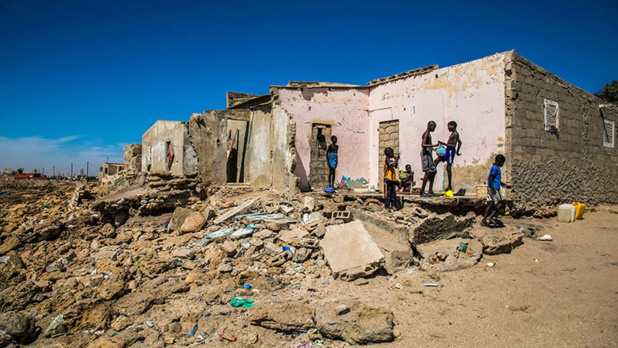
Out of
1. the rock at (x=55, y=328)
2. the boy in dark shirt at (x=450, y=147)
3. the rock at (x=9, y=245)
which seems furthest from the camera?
the boy in dark shirt at (x=450, y=147)

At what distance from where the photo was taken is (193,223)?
7.05 metres

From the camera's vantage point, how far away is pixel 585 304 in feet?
12.9

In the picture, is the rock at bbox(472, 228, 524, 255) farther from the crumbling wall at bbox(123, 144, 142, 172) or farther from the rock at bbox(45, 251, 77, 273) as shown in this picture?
the crumbling wall at bbox(123, 144, 142, 172)

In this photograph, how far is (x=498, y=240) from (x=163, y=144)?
13898 millimetres

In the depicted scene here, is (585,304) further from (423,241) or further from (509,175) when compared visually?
(509,175)

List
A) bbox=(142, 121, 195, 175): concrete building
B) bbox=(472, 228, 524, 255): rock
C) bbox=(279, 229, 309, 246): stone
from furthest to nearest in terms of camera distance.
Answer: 1. bbox=(142, 121, 195, 175): concrete building
2. bbox=(279, 229, 309, 246): stone
3. bbox=(472, 228, 524, 255): rock

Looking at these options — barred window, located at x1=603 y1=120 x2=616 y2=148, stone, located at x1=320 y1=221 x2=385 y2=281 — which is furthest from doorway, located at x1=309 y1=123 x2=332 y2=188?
barred window, located at x1=603 y1=120 x2=616 y2=148

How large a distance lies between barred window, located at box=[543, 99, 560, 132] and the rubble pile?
458 centimetres

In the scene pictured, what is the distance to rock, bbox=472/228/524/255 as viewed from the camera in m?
5.67

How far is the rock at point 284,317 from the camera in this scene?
3.68 metres

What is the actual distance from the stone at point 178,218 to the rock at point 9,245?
2.85 meters

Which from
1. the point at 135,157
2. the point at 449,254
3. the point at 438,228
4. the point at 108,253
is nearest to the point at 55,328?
the point at 108,253

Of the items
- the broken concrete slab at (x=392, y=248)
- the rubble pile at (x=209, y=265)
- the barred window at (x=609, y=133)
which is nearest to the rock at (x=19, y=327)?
the rubble pile at (x=209, y=265)

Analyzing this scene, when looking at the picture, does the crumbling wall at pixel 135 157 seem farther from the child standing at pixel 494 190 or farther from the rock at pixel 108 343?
the child standing at pixel 494 190
